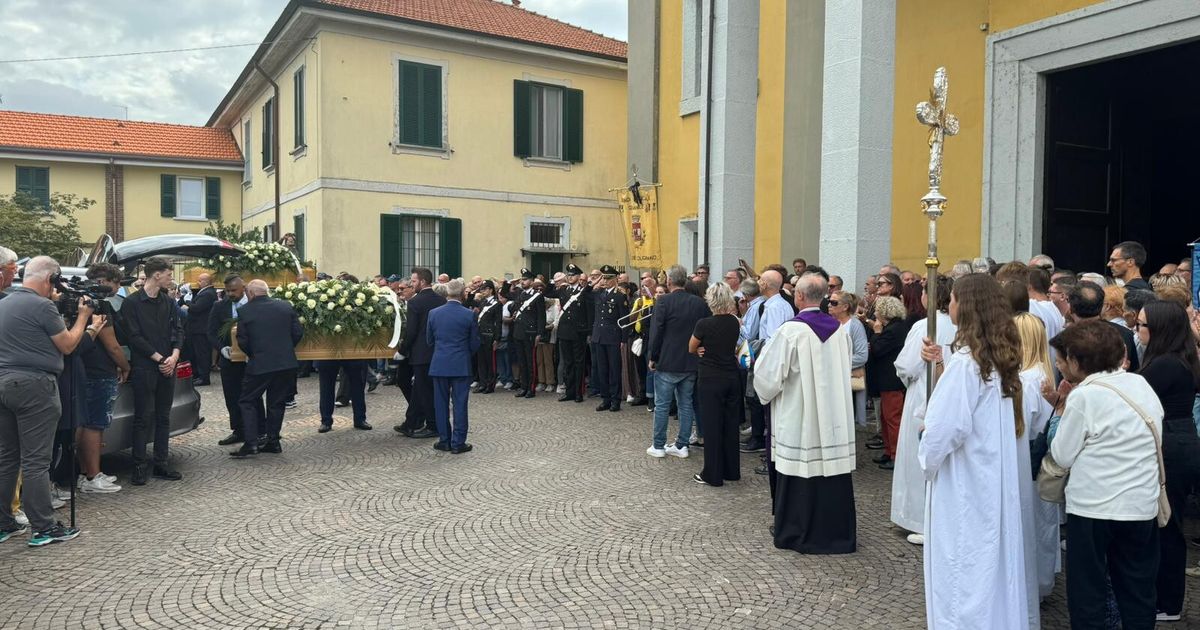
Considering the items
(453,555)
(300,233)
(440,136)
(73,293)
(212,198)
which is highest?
(440,136)

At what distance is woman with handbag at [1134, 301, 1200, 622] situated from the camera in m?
4.35

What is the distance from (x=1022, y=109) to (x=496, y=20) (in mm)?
14707

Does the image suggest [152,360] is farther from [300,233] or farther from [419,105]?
[300,233]

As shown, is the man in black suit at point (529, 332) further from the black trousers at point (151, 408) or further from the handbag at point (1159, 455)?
the handbag at point (1159, 455)

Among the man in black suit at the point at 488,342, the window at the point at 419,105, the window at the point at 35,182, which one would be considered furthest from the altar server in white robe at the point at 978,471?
the window at the point at 35,182

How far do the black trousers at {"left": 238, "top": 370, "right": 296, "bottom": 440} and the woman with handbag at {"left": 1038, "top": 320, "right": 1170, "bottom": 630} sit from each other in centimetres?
737

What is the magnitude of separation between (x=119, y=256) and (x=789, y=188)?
432 inches

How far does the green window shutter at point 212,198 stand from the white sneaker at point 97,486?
2339cm

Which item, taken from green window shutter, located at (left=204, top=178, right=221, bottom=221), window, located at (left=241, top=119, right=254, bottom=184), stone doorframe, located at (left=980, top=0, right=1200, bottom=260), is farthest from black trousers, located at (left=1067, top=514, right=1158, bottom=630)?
green window shutter, located at (left=204, top=178, right=221, bottom=221)

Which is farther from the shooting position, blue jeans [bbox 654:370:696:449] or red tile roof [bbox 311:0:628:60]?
red tile roof [bbox 311:0:628:60]

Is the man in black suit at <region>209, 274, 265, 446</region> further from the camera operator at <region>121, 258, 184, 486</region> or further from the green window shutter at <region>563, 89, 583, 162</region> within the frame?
the green window shutter at <region>563, 89, 583, 162</region>

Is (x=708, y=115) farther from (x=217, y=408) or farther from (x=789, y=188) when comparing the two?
(x=217, y=408)

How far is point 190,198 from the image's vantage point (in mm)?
28734

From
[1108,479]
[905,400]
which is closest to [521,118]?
[905,400]
